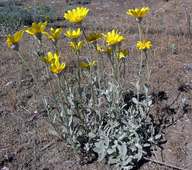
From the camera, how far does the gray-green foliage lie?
139 inches

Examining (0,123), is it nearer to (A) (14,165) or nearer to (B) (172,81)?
(A) (14,165)

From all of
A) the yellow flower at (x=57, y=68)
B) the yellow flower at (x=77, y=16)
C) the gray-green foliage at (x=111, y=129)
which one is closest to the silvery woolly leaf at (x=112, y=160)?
the gray-green foliage at (x=111, y=129)

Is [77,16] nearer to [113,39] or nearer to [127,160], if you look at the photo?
[113,39]

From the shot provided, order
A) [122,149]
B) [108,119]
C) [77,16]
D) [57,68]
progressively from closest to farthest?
[57,68] < [77,16] < [122,149] < [108,119]

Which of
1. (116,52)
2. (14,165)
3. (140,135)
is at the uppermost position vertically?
(116,52)

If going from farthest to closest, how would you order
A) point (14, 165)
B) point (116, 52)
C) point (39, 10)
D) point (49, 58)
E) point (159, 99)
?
point (39, 10), point (159, 99), point (14, 165), point (116, 52), point (49, 58)

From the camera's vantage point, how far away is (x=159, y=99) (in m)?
4.46

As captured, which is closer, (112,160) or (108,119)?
(112,160)

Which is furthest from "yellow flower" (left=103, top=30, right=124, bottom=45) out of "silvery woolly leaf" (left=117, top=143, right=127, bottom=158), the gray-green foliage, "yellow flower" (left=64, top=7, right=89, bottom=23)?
"silvery woolly leaf" (left=117, top=143, right=127, bottom=158)

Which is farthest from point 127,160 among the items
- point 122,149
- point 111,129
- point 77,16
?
point 77,16

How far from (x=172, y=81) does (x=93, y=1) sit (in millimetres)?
7321

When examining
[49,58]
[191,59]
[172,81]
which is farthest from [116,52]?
[191,59]

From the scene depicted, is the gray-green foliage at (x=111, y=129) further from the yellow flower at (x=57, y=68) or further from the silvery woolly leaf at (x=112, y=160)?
the yellow flower at (x=57, y=68)

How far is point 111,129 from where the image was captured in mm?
3625
